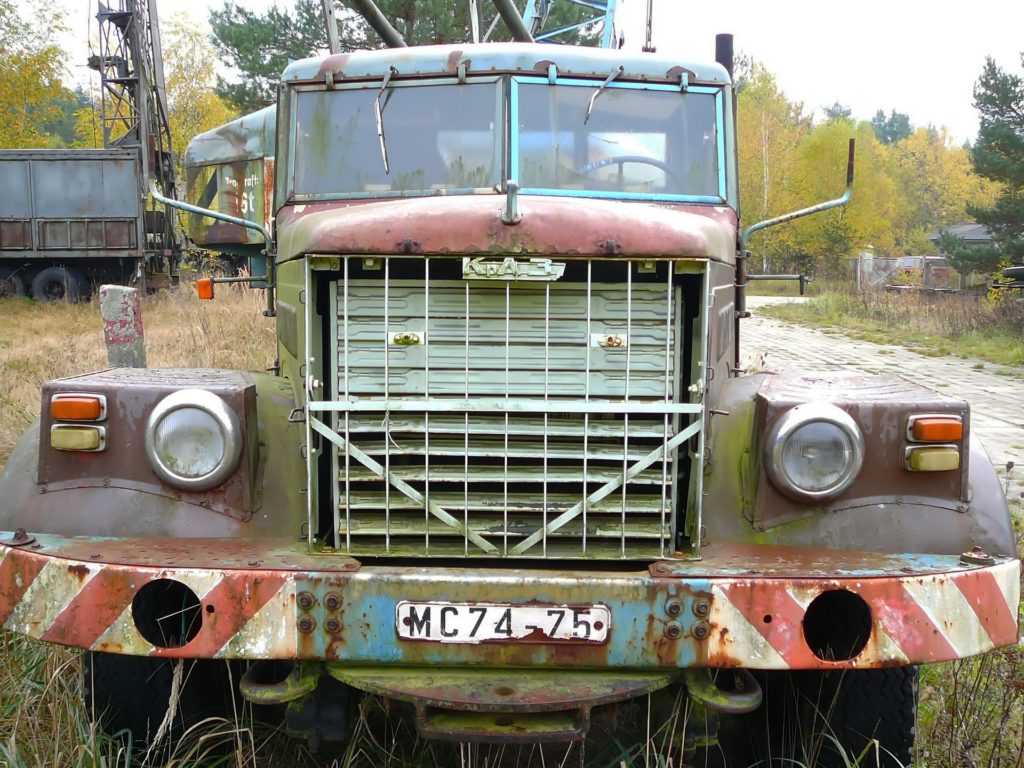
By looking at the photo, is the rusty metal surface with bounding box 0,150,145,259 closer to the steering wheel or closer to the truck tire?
the steering wheel

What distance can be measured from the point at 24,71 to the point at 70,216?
7.19 metres

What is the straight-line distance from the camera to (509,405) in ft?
9.12

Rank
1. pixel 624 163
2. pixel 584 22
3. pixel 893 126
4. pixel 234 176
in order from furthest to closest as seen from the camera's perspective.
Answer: pixel 893 126 → pixel 584 22 → pixel 234 176 → pixel 624 163

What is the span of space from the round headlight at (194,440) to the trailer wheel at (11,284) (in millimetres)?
20629

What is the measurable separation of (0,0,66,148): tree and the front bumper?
26.7 m

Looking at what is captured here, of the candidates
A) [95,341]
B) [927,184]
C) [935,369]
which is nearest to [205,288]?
[95,341]

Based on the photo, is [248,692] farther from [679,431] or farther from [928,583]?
[928,583]

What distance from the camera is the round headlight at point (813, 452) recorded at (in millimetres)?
2871

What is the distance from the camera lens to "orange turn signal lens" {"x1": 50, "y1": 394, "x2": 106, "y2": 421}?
2973 mm

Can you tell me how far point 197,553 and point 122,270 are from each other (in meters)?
20.5

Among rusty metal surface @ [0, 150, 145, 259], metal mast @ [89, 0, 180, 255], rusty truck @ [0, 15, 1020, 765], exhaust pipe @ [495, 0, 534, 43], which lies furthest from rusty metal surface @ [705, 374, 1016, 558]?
rusty metal surface @ [0, 150, 145, 259]

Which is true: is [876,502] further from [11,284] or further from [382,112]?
[11,284]

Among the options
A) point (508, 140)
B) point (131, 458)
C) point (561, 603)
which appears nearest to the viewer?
point (561, 603)

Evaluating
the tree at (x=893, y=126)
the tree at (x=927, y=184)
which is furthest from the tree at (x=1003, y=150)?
the tree at (x=893, y=126)
